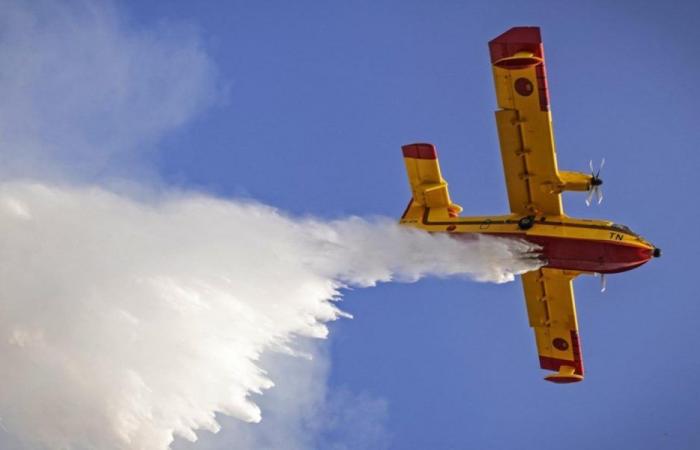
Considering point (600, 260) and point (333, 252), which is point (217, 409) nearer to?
point (333, 252)

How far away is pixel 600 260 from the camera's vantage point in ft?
100

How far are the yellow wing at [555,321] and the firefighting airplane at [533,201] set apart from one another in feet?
0.13

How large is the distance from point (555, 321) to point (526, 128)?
24.1ft

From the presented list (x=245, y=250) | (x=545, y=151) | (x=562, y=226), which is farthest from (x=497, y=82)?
(x=245, y=250)

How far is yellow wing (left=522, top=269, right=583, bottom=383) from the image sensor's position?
33.0 metres

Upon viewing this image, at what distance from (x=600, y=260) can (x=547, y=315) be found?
4.07 m

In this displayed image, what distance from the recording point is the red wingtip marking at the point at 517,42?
28141 millimetres

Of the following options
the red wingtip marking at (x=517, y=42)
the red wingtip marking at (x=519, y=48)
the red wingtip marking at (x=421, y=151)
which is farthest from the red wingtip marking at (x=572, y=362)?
the red wingtip marking at (x=517, y=42)

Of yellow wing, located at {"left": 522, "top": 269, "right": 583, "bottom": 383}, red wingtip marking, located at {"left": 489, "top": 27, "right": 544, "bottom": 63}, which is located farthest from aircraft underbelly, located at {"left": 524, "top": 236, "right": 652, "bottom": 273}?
red wingtip marking, located at {"left": 489, "top": 27, "right": 544, "bottom": 63}

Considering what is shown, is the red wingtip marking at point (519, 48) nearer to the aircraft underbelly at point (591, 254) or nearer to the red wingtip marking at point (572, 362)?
the aircraft underbelly at point (591, 254)

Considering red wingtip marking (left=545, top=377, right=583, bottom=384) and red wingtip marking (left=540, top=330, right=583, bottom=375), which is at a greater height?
red wingtip marking (left=540, top=330, right=583, bottom=375)

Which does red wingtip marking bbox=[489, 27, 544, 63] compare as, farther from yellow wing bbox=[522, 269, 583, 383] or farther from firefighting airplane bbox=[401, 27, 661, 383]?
yellow wing bbox=[522, 269, 583, 383]

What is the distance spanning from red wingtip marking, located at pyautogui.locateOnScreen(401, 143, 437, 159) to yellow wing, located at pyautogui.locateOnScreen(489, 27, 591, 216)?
225 cm

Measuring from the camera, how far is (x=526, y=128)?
2944cm
